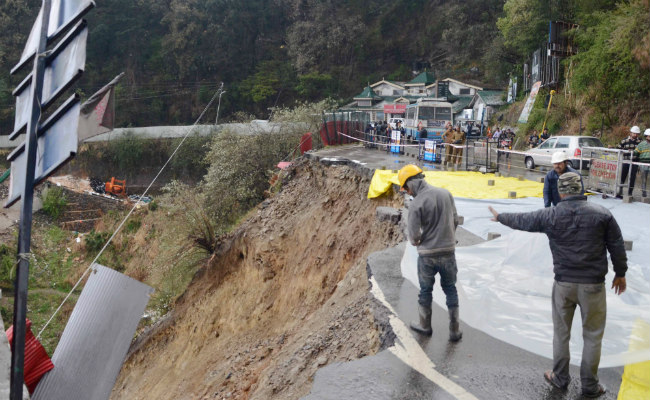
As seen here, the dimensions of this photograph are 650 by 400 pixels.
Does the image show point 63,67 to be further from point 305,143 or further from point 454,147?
point 305,143

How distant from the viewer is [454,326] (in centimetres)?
535

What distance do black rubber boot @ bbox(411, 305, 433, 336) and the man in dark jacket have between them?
1.27m

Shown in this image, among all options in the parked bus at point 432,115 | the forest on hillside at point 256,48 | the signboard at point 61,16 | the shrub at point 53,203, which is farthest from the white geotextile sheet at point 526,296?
the forest on hillside at point 256,48

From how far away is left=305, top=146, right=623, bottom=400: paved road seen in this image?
14.6 feet

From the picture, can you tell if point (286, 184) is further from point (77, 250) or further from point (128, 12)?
point (128, 12)

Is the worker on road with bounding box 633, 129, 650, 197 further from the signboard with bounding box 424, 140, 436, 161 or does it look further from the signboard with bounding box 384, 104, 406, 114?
the signboard with bounding box 384, 104, 406, 114

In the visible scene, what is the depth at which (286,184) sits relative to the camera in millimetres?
20984

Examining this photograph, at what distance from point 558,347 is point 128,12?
73.1 m

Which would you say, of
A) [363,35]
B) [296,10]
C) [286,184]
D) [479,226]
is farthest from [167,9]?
[479,226]

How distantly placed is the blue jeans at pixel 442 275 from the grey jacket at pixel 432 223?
0.07 m

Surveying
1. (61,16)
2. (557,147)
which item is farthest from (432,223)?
(557,147)

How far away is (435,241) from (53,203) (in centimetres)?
3967

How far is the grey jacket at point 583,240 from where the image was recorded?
4262mm

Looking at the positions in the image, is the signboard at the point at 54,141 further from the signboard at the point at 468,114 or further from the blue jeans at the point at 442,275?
the signboard at the point at 468,114
